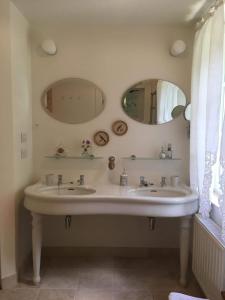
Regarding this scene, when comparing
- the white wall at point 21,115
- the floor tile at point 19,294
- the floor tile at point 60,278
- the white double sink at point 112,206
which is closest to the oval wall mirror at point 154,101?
the white double sink at point 112,206

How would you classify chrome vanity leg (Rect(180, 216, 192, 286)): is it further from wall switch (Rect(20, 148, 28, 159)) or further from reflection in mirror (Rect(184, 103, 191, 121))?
wall switch (Rect(20, 148, 28, 159))

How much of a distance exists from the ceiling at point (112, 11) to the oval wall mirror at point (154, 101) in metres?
0.58

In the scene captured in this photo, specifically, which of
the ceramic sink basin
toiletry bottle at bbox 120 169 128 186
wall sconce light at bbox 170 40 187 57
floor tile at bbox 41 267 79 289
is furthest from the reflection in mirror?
floor tile at bbox 41 267 79 289

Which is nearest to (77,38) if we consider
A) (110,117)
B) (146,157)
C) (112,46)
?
(112,46)

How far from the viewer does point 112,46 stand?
279 centimetres

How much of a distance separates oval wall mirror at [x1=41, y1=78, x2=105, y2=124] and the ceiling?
0.58 m

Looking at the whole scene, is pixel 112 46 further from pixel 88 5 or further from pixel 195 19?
pixel 195 19

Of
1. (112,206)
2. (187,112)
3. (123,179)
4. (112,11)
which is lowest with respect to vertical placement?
(112,206)

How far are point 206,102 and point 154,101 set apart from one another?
0.67 metres

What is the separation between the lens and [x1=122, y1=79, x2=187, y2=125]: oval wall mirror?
280cm

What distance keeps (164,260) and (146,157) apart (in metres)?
1.09

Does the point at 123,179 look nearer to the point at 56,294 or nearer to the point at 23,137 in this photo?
the point at 23,137

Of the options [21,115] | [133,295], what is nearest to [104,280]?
[133,295]

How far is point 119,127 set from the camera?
2855 millimetres
